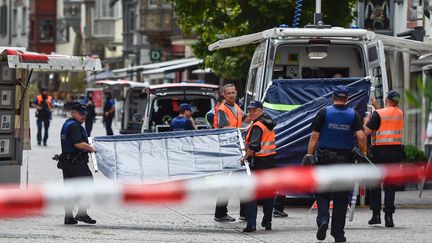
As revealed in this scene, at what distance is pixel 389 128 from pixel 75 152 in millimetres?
3976

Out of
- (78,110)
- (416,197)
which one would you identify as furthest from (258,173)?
(416,197)

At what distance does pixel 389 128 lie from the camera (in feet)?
55.1

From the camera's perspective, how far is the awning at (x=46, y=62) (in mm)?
17609

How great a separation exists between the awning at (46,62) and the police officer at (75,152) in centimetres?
189

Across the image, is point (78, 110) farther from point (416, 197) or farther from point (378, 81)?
point (416, 197)

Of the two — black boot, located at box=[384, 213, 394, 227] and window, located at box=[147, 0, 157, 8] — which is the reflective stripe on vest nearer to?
black boot, located at box=[384, 213, 394, 227]

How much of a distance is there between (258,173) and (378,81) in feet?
14.0

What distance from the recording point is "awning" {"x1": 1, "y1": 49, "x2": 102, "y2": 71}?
17.6 metres

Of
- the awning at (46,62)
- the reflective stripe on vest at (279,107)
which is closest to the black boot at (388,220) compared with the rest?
the reflective stripe on vest at (279,107)

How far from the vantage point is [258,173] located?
15.8m

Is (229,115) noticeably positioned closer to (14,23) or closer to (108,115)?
(108,115)

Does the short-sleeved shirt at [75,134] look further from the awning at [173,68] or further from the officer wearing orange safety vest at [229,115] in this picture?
the awning at [173,68]

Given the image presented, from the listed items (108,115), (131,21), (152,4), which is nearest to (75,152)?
(108,115)

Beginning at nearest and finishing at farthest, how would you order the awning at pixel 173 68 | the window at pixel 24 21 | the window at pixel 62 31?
the awning at pixel 173 68 < the window at pixel 62 31 < the window at pixel 24 21
